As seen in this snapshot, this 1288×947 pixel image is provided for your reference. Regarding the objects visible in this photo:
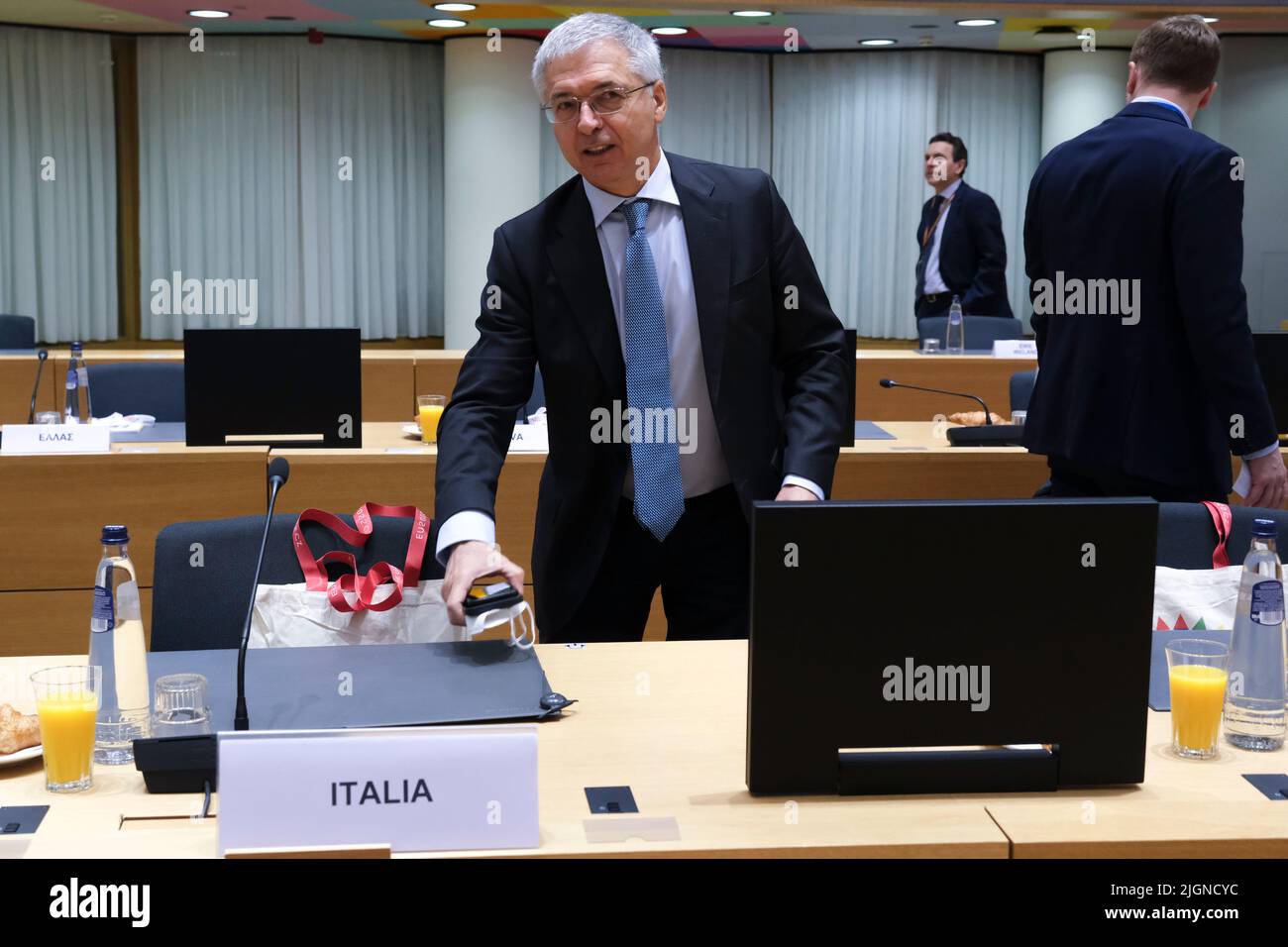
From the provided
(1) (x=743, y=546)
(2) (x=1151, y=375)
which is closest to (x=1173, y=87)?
(2) (x=1151, y=375)

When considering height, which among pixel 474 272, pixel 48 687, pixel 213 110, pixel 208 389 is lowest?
pixel 48 687

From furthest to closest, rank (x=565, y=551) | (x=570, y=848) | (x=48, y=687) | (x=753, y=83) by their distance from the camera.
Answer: (x=753, y=83)
(x=565, y=551)
(x=48, y=687)
(x=570, y=848)

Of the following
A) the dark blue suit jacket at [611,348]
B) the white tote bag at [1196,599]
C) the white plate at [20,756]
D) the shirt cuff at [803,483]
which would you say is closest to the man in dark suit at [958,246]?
the dark blue suit jacket at [611,348]

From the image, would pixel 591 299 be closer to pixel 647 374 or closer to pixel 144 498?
pixel 647 374

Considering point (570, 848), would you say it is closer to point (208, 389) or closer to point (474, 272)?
point (208, 389)

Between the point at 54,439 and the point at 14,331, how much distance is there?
11.0 feet

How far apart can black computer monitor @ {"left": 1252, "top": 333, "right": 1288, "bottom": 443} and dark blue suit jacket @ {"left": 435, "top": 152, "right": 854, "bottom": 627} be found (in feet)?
6.87

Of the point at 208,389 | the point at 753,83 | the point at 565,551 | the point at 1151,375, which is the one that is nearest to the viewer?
the point at 565,551

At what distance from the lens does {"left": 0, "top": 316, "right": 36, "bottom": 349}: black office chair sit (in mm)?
6352

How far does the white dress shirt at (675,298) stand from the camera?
2.16m

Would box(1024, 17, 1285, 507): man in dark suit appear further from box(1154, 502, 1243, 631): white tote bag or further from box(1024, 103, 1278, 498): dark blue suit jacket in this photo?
box(1154, 502, 1243, 631): white tote bag

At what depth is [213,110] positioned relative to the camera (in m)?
8.27

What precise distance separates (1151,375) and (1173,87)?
0.56m

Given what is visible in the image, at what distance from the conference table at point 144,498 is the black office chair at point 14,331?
3.24m
